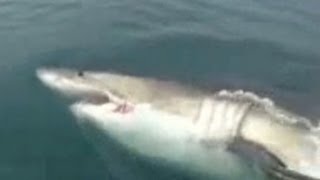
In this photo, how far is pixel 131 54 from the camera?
9.84 metres

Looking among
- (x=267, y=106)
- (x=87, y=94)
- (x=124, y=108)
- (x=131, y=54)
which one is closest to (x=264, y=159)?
(x=267, y=106)

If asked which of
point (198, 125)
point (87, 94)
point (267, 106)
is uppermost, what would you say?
point (267, 106)

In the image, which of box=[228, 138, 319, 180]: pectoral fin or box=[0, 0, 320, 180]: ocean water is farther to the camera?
box=[0, 0, 320, 180]: ocean water

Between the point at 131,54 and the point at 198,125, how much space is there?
9.88ft

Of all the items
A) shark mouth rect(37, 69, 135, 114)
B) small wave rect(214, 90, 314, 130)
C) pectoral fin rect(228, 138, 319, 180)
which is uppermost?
small wave rect(214, 90, 314, 130)

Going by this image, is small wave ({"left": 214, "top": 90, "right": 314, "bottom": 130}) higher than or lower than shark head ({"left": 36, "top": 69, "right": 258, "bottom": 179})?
higher

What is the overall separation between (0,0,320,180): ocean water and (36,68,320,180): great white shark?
27cm

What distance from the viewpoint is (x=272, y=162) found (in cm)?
648

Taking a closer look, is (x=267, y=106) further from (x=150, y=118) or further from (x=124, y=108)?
(x=124, y=108)

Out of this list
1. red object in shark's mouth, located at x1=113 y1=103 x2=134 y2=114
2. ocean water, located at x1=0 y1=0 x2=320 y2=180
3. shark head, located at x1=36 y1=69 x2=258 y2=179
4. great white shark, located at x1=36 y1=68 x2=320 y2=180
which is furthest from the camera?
ocean water, located at x1=0 y1=0 x2=320 y2=180

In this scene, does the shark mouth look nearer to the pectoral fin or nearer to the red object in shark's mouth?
the red object in shark's mouth

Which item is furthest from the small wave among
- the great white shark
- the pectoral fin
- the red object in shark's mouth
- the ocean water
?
the red object in shark's mouth

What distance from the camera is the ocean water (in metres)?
7.68

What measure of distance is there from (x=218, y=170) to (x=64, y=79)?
1.76m
